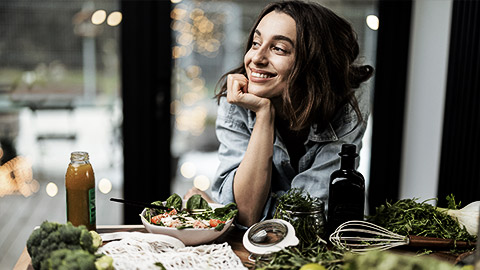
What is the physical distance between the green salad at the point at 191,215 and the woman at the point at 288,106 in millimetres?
104

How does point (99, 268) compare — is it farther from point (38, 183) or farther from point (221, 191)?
point (38, 183)

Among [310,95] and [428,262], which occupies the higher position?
[310,95]

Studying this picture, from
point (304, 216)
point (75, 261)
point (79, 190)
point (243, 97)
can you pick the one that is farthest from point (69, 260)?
point (243, 97)

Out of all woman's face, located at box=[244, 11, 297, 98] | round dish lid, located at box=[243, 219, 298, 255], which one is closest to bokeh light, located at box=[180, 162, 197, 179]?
woman's face, located at box=[244, 11, 297, 98]

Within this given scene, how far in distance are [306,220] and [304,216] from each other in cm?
1

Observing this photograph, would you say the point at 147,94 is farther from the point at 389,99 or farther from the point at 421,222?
the point at 421,222

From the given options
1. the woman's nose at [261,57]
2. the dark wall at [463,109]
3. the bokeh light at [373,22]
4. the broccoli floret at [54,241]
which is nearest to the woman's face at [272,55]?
the woman's nose at [261,57]

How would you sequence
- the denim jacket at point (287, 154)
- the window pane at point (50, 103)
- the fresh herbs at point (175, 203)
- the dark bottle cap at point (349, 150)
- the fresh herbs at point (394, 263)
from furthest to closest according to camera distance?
the window pane at point (50, 103) < the denim jacket at point (287, 154) < the fresh herbs at point (175, 203) < the dark bottle cap at point (349, 150) < the fresh herbs at point (394, 263)

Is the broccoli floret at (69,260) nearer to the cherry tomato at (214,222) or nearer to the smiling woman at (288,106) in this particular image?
the cherry tomato at (214,222)

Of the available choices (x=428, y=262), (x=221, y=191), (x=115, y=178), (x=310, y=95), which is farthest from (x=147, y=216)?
(x=115, y=178)

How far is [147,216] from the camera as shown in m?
1.35

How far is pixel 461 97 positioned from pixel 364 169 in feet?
2.73

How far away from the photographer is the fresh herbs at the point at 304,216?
49.9 inches

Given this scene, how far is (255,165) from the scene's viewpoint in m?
1.49
